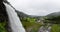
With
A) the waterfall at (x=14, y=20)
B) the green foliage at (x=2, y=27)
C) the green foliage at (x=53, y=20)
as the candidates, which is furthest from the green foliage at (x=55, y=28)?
the green foliage at (x=2, y=27)

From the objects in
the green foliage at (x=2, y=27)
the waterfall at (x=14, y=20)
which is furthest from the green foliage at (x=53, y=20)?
the green foliage at (x=2, y=27)

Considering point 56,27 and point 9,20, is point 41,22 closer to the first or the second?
point 56,27

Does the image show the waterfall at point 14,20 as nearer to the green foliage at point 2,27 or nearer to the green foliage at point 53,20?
the green foliage at point 2,27

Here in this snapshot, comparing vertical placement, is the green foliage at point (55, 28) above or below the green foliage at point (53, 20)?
below

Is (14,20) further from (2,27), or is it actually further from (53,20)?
(53,20)

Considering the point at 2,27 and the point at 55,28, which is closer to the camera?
the point at 2,27

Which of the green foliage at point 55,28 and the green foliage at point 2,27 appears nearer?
the green foliage at point 2,27

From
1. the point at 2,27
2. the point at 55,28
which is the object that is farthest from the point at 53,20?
the point at 2,27

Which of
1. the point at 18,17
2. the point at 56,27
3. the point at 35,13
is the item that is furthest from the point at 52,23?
the point at 18,17
